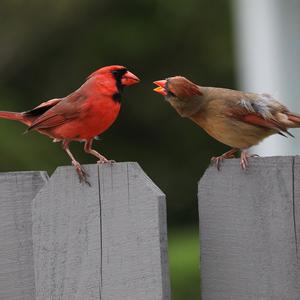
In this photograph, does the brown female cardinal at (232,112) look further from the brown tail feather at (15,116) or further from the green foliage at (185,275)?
the green foliage at (185,275)

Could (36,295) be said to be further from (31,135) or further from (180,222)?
(180,222)

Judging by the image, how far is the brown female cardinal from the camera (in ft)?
11.9

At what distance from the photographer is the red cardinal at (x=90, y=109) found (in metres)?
3.68

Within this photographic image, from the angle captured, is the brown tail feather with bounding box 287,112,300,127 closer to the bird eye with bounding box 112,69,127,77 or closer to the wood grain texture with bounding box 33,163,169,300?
the bird eye with bounding box 112,69,127,77

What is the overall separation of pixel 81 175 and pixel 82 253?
0.79ft

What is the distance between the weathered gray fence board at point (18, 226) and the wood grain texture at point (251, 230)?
0.63 m

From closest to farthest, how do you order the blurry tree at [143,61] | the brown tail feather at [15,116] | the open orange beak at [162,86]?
the open orange beak at [162,86] < the brown tail feather at [15,116] < the blurry tree at [143,61]

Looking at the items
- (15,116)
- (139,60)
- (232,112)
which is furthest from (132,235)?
(139,60)

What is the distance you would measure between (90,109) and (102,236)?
35.5 inches

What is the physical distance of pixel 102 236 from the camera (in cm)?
289

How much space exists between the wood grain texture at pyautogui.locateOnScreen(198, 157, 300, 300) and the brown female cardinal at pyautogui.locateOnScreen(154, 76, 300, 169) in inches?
29.2

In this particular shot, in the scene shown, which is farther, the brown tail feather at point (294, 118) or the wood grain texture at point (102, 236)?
the brown tail feather at point (294, 118)

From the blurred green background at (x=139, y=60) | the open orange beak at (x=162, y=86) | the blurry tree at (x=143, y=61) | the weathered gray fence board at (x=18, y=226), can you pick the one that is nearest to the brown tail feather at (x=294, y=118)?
the open orange beak at (x=162, y=86)

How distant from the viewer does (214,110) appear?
3932 mm
